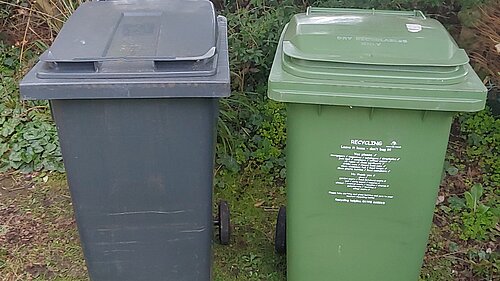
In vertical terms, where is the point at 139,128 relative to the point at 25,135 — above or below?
above

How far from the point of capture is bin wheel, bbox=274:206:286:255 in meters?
3.27

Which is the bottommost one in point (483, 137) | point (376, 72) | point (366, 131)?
point (483, 137)

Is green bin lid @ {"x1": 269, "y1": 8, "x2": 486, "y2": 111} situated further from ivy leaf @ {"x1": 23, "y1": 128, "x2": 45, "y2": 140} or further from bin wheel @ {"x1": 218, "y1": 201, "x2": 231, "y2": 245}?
ivy leaf @ {"x1": 23, "y1": 128, "x2": 45, "y2": 140}

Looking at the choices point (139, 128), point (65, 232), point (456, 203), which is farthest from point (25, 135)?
point (456, 203)

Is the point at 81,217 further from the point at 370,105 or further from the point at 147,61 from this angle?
the point at 370,105

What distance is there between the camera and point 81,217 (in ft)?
8.54

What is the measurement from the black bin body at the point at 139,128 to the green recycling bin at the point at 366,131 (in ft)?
1.24

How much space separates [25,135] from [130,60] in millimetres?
2380

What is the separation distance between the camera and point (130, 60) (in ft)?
7.51

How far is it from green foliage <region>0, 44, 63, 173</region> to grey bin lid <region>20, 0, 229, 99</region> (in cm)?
182

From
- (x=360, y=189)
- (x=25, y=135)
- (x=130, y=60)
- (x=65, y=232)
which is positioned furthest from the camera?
(x=25, y=135)

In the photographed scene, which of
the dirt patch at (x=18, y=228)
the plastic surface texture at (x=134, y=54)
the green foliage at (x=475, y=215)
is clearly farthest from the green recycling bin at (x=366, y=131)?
the dirt patch at (x=18, y=228)

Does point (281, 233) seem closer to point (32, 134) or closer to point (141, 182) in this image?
point (141, 182)

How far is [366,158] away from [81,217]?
4.25 ft
